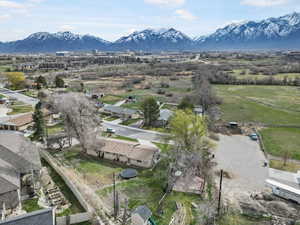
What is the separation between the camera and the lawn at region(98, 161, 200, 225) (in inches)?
813

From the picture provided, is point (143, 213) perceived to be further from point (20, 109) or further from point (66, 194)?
point (20, 109)

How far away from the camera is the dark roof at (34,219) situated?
1340cm

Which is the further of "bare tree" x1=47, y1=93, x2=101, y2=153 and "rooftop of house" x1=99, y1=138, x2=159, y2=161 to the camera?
"bare tree" x1=47, y1=93, x2=101, y2=153

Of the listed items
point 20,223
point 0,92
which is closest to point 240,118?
point 20,223

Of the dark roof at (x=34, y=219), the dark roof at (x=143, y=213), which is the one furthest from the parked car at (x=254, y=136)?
the dark roof at (x=34, y=219)

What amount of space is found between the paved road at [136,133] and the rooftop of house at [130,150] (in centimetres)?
713

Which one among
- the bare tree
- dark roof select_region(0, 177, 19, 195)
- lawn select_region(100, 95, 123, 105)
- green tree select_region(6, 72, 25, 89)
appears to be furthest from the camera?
green tree select_region(6, 72, 25, 89)

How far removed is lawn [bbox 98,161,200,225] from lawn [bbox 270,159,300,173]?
1418 cm

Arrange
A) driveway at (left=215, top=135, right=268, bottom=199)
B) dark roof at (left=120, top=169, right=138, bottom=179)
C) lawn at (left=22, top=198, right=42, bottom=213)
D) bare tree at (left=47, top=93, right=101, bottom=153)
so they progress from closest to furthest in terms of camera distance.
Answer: lawn at (left=22, top=198, right=42, bottom=213)
driveway at (left=215, top=135, right=268, bottom=199)
dark roof at (left=120, top=169, right=138, bottom=179)
bare tree at (left=47, top=93, right=101, bottom=153)

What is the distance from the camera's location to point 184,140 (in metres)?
28.6

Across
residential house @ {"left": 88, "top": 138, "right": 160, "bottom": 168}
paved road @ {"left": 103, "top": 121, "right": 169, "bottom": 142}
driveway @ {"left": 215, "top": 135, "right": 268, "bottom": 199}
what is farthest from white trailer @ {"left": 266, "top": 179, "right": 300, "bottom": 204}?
paved road @ {"left": 103, "top": 121, "right": 169, "bottom": 142}

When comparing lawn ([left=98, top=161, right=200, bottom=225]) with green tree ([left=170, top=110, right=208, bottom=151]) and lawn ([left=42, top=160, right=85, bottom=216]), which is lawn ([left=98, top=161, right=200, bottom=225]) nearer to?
lawn ([left=42, top=160, right=85, bottom=216])

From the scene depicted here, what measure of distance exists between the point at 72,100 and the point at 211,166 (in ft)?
68.7

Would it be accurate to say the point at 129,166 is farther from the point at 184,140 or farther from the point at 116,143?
the point at 184,140
